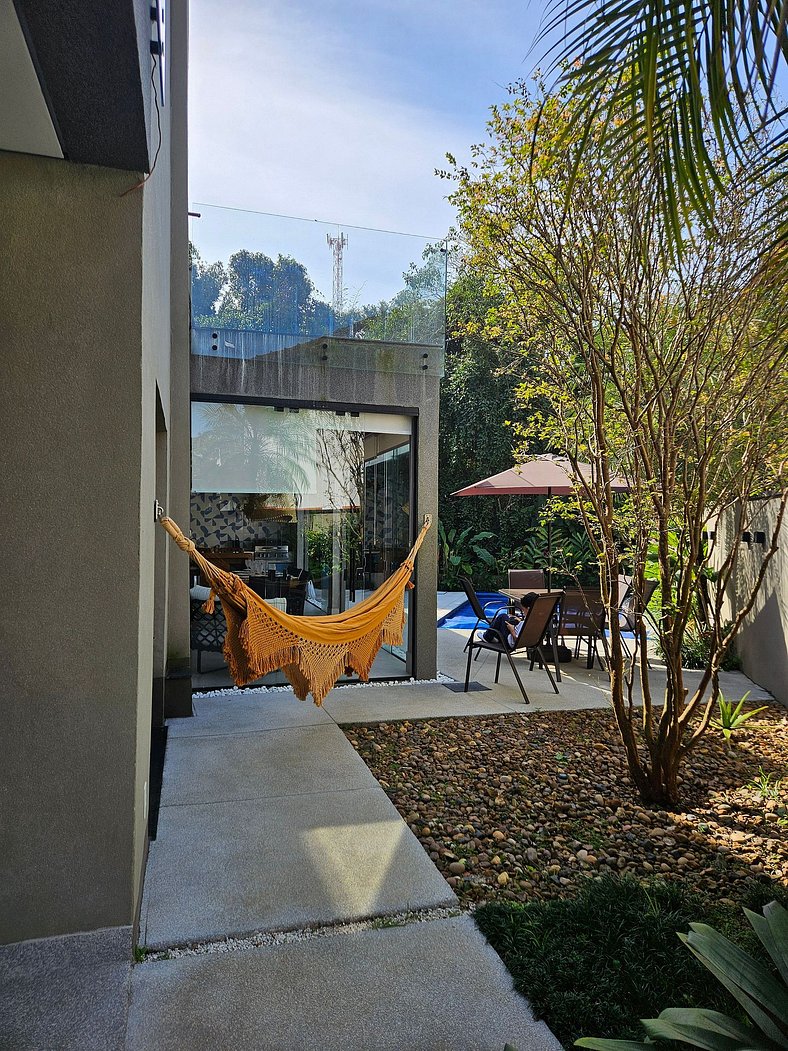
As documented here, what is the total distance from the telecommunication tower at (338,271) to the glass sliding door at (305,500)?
90 cm

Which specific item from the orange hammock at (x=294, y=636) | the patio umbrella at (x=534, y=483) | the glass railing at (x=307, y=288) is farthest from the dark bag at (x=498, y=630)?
the glass railing at (x=307, y=288)

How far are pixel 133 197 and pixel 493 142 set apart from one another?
7.06 ft

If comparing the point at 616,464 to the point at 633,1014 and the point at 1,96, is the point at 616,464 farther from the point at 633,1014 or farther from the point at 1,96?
the point at 1,96

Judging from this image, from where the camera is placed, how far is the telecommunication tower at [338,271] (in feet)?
19.9

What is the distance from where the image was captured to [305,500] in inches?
240

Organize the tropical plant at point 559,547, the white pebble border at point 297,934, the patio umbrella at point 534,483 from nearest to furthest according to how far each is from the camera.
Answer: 1. the white pebble border at point 297,934
2. the patio umbrella at point 534,483
3. the tropical plant at point 559,547

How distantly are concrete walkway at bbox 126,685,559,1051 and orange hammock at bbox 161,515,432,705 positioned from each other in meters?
0.56

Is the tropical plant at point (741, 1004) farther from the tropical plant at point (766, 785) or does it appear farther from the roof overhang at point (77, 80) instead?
the tropical plant at point (766, 785)

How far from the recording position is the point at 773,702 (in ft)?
18.9

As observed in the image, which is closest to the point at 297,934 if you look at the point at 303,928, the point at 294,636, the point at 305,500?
the point at 303,928

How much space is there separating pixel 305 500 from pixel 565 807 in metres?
3.34

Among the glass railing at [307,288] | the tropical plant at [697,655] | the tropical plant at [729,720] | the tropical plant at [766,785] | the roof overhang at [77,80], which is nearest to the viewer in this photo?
the roof overhang at [77,80]

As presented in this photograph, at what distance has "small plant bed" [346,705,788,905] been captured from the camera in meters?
2.98

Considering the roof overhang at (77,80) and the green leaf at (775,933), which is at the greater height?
the roof overhang at (77,80)
